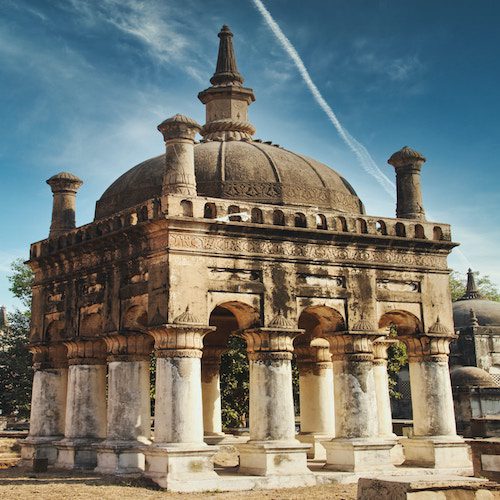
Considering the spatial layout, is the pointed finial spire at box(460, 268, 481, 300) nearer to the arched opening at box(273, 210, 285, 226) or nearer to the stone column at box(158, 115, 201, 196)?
the arched opening at box(273, 210, 285, 226)

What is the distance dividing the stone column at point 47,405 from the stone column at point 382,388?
768 centimetres

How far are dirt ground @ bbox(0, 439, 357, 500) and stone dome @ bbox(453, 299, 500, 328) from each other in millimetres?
28428

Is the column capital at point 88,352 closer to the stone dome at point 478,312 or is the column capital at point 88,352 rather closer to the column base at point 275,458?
the column base at point 275,458

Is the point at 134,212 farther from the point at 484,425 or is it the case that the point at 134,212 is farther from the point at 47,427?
the point at 484,425

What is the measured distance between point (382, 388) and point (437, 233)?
4130 mm

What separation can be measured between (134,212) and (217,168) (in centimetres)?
239

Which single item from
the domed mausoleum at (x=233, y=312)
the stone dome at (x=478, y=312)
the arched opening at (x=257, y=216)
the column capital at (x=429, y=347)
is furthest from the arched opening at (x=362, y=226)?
the stone dome at (x=478, y=312)

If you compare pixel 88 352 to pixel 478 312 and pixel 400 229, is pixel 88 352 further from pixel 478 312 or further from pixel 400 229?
pixel 478 312

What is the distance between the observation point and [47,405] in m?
20.2

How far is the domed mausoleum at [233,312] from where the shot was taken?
16.1 meters

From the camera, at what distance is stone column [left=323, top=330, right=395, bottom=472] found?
1692 centimetres

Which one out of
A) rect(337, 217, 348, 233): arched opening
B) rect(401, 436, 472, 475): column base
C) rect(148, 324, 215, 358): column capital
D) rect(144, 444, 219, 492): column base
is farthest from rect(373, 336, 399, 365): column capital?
rect(144, 444, 219, 492): column base

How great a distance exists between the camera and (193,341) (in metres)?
16.0

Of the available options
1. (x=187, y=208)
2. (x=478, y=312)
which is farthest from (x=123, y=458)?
(x=478, y=312)
